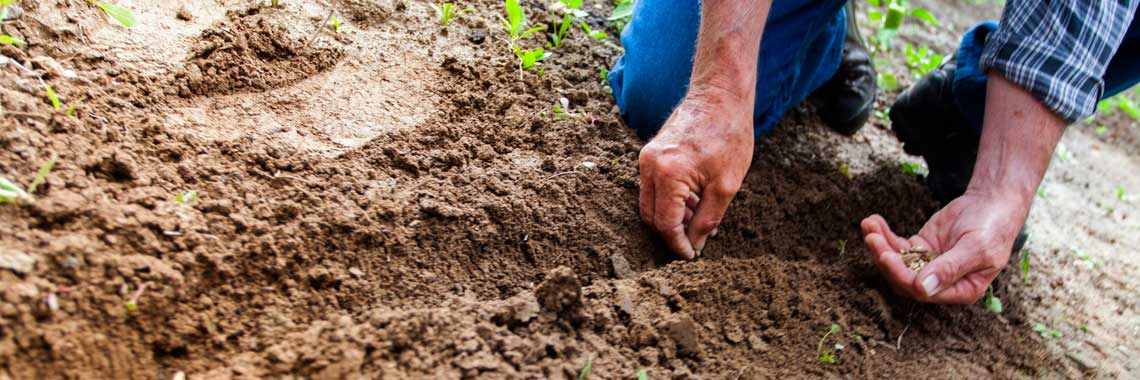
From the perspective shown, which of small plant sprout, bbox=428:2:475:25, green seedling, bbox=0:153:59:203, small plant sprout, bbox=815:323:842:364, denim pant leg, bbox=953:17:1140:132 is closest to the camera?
green seedling, bbox=0:153:59:203

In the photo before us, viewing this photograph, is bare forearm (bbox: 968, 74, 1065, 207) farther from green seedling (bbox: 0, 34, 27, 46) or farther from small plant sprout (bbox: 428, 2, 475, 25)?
green seedling (bbox: 0, 34, 27, 46)

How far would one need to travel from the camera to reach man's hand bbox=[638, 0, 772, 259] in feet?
→ 5.40

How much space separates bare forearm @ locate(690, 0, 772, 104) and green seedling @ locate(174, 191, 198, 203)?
1.07 meters

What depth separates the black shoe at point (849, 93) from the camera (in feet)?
8.42

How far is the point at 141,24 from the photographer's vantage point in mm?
1751

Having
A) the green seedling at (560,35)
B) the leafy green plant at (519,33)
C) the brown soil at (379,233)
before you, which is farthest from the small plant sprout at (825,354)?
the green seedling at (560,35)

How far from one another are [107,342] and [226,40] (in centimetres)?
85

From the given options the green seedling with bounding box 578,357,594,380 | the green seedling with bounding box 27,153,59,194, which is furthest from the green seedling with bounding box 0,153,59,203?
the green seedling with bounding box 578,357,594,380

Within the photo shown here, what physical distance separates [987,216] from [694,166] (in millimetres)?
744

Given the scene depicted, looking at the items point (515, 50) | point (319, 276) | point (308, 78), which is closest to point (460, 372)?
point (319, 276)

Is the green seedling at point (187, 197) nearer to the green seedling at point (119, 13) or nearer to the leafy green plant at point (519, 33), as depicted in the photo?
the green seedling at point (119, 13)

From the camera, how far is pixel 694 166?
64.2 inches

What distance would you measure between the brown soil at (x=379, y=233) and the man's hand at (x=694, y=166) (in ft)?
0.28

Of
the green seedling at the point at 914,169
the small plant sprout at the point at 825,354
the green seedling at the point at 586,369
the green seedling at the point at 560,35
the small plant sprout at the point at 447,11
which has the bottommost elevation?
the small plant sprout at the point at 825,354
